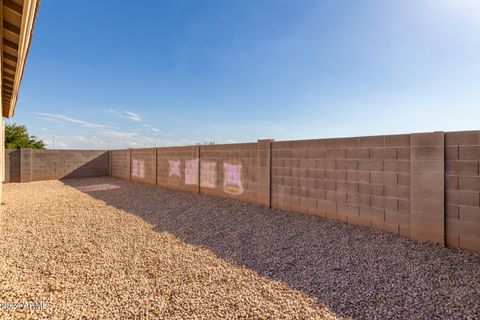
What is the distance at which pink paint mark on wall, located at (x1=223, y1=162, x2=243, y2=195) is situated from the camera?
7.29 meters

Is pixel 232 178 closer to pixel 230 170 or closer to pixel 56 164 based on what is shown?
pixel 230 170

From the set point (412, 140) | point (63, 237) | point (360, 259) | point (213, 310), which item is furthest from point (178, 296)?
point (412, 140)

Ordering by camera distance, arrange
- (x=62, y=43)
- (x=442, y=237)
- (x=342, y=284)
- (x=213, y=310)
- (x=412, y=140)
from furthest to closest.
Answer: (x=62, y=43), (x=412, y=140), (x=442, y=237), (x=342, y=284), (x=213, y=310)

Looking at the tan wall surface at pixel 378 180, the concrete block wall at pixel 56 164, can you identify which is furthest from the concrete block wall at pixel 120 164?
the tan wall surface at pixel 378 180

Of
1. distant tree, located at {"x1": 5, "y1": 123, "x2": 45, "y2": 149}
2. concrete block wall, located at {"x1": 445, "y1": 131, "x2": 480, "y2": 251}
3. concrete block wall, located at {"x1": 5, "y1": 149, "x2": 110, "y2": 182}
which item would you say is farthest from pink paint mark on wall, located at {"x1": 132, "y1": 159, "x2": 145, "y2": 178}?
distant tree, located at {"x1": 5, "y1": 123, "x2": 45, "y2": 149}

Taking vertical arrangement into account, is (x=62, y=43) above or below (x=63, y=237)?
above

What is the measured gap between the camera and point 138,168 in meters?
12.5

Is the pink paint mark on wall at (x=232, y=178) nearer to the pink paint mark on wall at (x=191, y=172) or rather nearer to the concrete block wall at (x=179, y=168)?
the concrete block wall at (x=179, y=168)

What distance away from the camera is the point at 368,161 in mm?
4617

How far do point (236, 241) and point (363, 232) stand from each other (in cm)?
246

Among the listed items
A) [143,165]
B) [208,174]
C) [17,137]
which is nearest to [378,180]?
[208,174]

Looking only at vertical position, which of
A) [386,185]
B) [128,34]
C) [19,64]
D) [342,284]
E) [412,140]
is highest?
[128,34]

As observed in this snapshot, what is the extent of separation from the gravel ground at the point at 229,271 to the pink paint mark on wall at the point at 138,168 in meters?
6.86

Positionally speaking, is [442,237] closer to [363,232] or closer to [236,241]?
[363,232]
